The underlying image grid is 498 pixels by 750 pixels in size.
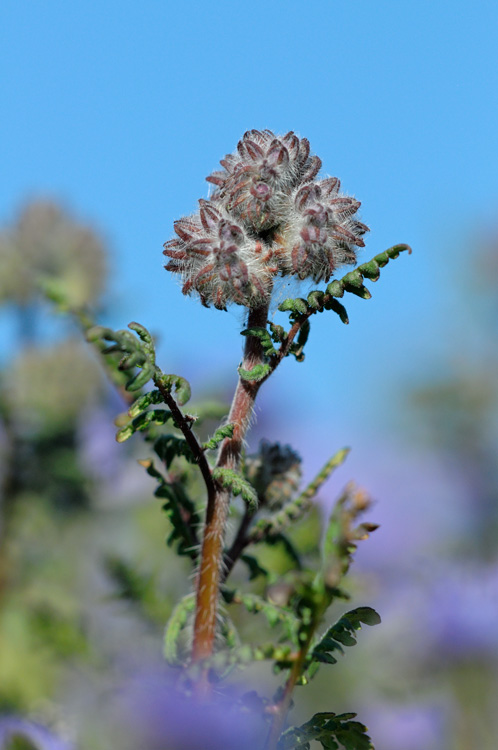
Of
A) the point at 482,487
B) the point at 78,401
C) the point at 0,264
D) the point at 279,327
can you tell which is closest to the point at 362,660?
the point at 279,327

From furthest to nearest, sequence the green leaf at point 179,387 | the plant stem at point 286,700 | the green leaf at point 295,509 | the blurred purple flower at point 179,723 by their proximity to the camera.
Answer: the green leaf at point 295,509 < the green leaf at point 179,387 < the plant stem at point 286,700 < the blurred purple flower at point 179,723

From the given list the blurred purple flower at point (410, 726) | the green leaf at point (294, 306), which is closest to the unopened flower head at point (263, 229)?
the green leaf at point (294, 306)

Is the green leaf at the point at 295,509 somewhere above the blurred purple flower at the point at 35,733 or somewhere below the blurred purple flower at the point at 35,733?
above

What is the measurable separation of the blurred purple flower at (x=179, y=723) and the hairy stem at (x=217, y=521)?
12.3 inches

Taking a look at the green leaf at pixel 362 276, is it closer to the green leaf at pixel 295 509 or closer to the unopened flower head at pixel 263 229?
the unopened flower head at pixel 263 229

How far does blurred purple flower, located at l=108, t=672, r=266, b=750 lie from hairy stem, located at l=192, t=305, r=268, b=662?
0.31 metres

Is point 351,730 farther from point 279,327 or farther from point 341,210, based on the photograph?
point 341,210

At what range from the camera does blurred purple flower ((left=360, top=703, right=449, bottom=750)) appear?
1.83 m

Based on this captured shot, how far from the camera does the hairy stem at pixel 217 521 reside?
1457 millimetres

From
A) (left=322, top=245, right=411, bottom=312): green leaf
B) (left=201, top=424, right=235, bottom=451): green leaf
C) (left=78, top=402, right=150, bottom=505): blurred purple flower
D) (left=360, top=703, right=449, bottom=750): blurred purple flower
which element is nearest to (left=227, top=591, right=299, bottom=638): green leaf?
(left=201, top=424, right=235, bottom=451): green leaf

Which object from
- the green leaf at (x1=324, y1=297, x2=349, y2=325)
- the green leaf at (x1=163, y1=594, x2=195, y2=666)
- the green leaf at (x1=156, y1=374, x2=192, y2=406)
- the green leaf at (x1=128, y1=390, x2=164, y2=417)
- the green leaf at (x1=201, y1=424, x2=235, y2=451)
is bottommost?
the green leaf at (x1=163, y1=594, x2=195, y2=666)

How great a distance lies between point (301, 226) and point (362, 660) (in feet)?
→ 5.35

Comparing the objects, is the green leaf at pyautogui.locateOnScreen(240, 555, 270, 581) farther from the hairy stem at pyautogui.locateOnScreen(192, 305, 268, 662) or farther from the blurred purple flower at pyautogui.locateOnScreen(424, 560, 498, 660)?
the blurred purple flower at pyautogui.locateOnScreen(424, 560, 498, 660)

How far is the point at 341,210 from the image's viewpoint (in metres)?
1.42
